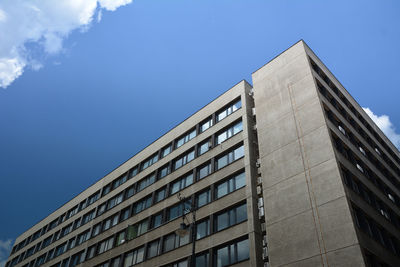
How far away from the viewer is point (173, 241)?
32.0 meters

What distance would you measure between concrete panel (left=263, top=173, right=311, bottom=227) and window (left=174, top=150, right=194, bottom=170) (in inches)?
524

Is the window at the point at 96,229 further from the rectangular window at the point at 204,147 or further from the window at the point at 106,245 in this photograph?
the rectangular window at the point at 204,147

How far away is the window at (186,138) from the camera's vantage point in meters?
39.3

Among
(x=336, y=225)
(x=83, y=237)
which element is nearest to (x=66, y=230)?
(x=83, y=237)

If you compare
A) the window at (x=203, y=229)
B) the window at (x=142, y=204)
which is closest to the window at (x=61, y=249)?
the window at (x=142, y=204)

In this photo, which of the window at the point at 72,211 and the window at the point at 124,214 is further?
the window at the point at 72,211

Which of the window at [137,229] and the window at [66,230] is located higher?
the window at [66,230]

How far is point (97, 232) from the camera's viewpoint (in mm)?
44562

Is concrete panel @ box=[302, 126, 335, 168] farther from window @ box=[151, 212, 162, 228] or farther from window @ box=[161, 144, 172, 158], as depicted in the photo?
window @ box=[161, 144, 172, 158]

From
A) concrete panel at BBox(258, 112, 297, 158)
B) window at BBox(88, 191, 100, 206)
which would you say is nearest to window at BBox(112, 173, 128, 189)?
window at BBox(88, 191, 100, 206)

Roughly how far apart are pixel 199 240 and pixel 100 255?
56.9 ft

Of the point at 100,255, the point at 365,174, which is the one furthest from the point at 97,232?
the point at 365,174

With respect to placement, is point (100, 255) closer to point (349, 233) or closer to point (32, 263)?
point (32, 263)

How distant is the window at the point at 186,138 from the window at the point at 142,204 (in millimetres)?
7305
